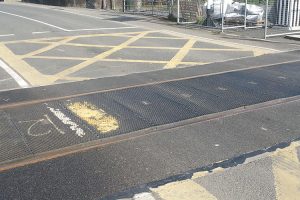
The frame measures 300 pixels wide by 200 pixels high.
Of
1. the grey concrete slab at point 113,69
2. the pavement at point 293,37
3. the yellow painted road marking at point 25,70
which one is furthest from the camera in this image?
the pavement at point 293,37

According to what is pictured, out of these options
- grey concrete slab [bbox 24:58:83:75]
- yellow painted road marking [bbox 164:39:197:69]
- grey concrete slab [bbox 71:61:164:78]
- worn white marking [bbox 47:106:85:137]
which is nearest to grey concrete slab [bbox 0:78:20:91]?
grey concrete slab [bbox 24:58:83:75]

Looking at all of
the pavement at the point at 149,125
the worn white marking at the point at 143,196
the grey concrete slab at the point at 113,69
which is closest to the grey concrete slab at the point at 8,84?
the pavement at the point at 149,125

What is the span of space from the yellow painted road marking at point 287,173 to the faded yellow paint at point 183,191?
736mm

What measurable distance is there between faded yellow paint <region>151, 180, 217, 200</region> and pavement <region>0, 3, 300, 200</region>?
10 mm

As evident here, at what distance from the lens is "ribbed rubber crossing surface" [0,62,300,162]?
562cm

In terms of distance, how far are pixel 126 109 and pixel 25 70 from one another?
4.13 metres

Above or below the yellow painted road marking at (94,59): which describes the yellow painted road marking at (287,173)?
below

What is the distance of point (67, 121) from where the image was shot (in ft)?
20.4

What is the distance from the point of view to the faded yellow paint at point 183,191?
4.13m

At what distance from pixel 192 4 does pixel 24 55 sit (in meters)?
11.0

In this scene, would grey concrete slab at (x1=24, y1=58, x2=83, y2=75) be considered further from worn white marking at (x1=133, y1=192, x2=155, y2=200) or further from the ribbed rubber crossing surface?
worn white marking at (x1=133, y1=192, x2=155, y2=200)

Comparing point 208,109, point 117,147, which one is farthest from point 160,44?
point 117,147

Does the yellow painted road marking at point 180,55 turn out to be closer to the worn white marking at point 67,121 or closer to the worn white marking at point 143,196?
the worn white marking at point 67,121

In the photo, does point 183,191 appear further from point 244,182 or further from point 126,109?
point 126,109
